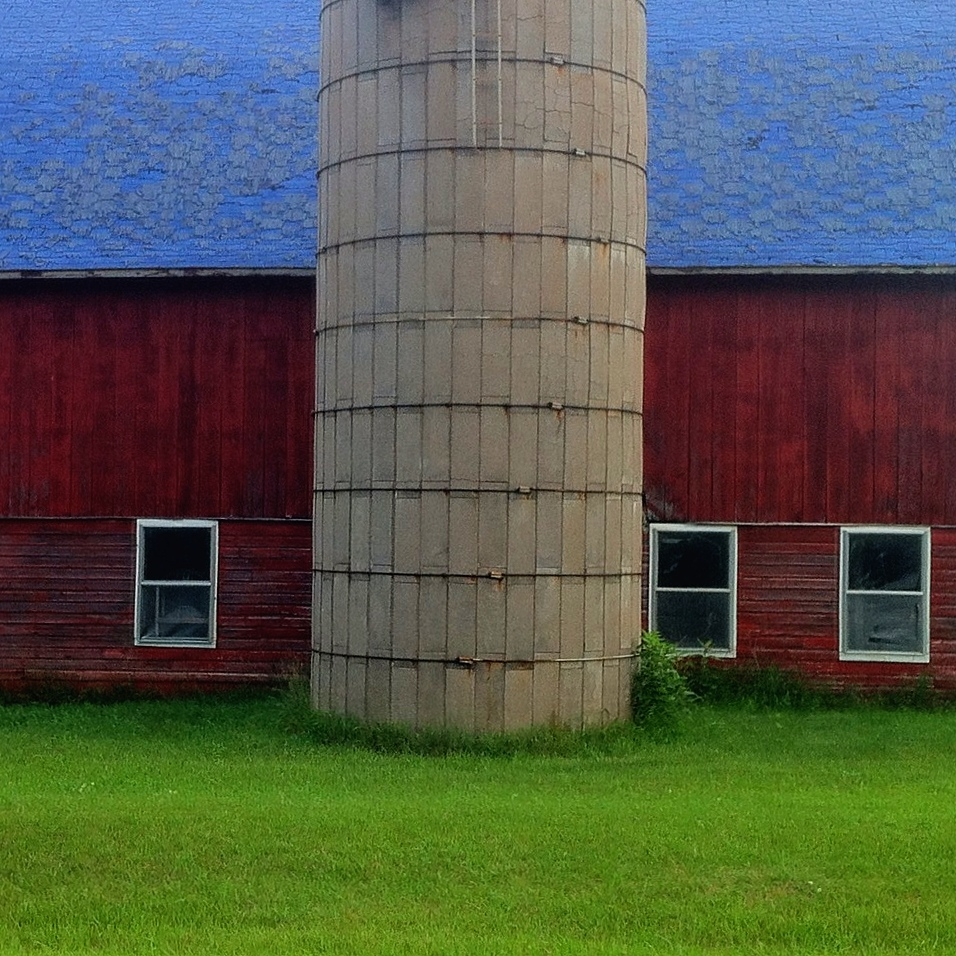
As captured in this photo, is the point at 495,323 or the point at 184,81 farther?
the point at 184,81

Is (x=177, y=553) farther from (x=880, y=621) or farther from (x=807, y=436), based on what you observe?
(x=880, y=621)

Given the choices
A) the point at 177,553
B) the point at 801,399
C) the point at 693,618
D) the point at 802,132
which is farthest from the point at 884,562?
the point at 177,553

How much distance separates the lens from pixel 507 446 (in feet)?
43.7

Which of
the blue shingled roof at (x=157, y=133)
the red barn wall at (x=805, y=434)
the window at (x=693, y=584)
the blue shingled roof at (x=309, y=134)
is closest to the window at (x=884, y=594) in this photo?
the red barn wall at (x=805, y=434)

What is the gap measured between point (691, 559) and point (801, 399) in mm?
2155

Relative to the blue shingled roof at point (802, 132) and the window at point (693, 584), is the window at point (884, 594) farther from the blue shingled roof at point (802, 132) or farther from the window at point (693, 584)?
the blue shingled roof at point (802, 132)

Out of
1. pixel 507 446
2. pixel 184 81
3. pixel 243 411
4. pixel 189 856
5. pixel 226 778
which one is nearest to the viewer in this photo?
pixel 189 856

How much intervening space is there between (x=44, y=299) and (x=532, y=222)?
7.12 metres

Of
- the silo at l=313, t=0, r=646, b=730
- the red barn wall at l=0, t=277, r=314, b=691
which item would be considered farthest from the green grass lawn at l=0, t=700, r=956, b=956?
the red barn wall at l=0, t=277, r=314, b=691

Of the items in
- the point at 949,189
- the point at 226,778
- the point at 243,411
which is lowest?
the point at 226,778

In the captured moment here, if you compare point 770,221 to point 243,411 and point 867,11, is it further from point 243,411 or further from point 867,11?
point 243,411

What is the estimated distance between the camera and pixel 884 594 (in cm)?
1731

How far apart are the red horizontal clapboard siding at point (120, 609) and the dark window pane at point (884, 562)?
6.11 meters

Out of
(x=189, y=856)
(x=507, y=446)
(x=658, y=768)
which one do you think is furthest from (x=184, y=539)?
(x=189, y=856)
